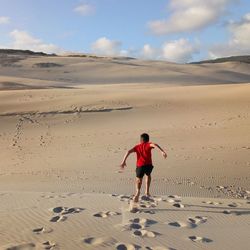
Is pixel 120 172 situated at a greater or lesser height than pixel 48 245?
lesser

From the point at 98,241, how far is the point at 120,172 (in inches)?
251

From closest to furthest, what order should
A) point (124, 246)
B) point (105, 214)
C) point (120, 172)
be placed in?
point (124, 246) < point (105, 214) < point (120, 172)

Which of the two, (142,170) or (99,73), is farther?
(99,73)

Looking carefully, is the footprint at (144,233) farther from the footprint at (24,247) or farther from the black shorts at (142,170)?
the black shorts at (142,170)

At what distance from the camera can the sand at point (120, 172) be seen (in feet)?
20.4

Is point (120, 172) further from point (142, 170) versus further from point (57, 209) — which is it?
point (57, 209)

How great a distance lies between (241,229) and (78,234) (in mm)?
2166

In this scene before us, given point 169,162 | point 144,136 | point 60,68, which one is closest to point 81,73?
point 60,68

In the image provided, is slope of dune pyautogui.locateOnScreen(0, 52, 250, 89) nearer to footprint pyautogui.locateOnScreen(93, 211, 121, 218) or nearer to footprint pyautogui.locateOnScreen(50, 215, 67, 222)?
footprint pyautogui.locateOnScreen(93, 211, 121, 218)

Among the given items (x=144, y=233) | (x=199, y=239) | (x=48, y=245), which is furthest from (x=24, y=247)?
(x=199, y=239)

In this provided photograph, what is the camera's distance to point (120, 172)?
40.1 ft

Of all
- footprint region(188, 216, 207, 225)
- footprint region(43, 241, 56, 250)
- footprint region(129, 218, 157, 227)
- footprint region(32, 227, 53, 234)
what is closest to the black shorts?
footprint region(188, 216, 207, 225)

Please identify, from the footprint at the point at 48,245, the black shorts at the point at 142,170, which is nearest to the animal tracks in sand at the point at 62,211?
the footprint at the point at 48,245

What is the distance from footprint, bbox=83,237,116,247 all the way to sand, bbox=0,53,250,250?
0.5 inches
